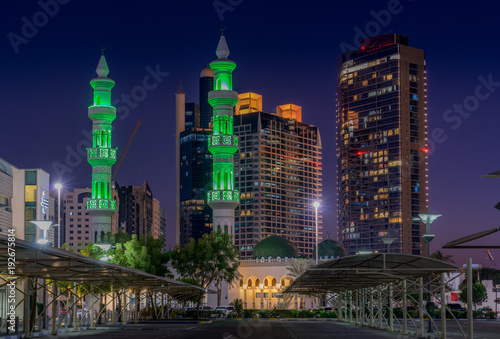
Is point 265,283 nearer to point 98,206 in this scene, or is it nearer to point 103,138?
point 98,206

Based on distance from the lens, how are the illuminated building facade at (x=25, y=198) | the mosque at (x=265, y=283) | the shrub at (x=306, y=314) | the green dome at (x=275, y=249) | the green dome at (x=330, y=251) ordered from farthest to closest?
the green dome at (x=330, y=251), the green dome at (x=275, y=249), the mosque at (x=265, y=283), the shrub at (x=306, y=314), the illuminated building facade at (x=25, y=198)

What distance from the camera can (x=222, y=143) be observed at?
120m

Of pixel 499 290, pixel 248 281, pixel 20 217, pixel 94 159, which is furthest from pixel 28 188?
pixel 499 290

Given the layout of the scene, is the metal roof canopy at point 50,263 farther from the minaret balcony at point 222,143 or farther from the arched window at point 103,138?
the arched window at point 103,138

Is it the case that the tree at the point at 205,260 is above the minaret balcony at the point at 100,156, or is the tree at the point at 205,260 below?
below

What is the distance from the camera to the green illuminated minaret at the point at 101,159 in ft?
416

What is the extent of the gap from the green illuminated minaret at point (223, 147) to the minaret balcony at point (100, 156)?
61.4 feet

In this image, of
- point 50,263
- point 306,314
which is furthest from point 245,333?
point 306,314

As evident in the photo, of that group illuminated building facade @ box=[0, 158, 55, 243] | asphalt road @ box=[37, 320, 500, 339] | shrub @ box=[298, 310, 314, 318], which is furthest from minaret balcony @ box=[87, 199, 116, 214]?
asphalt road @ box=[37, 320, 500, 339]

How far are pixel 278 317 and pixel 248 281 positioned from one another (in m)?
43.5

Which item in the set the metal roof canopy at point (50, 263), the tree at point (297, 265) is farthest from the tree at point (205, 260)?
the metal roof canopy at point (50, 263)

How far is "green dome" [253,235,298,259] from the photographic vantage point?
450 ft

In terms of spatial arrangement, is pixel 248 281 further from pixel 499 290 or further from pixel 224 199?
pixel 499 290

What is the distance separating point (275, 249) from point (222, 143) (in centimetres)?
2780
